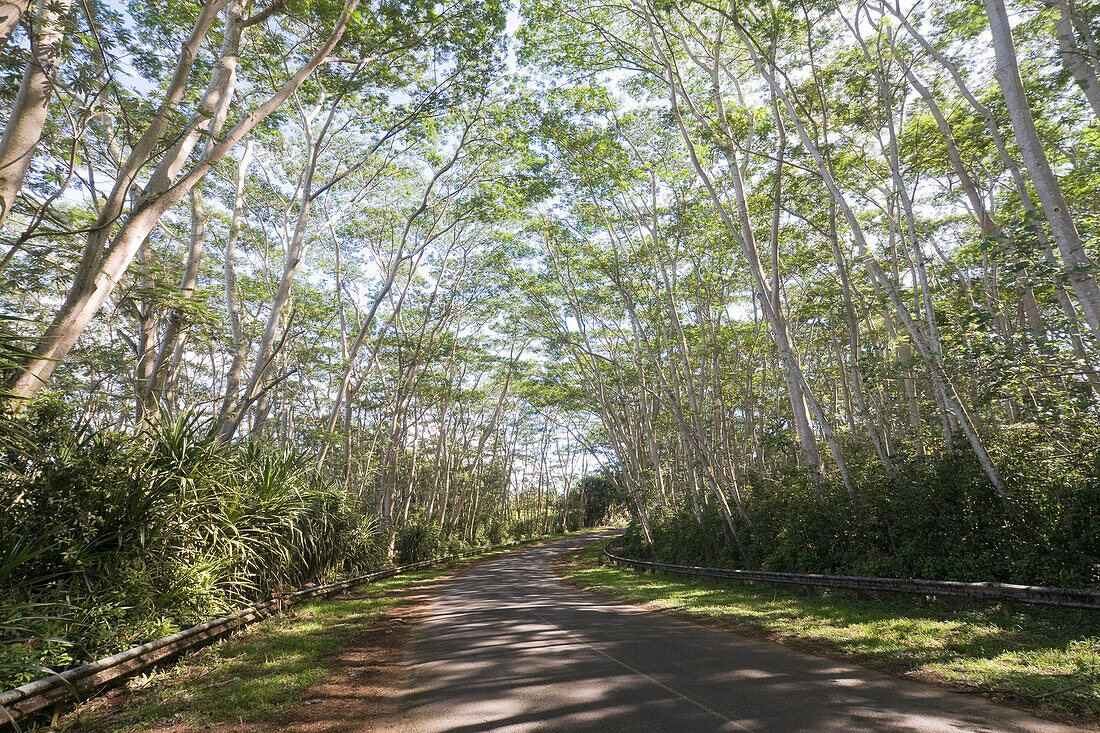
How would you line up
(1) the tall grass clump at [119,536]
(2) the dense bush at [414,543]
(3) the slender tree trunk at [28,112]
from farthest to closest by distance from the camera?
(2) the dense bush at [414,543] < (3) the slender tree trunk at [28,112] < (1) the tall grass clump at [119,536]

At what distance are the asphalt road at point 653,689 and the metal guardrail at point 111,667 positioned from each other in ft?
7.52

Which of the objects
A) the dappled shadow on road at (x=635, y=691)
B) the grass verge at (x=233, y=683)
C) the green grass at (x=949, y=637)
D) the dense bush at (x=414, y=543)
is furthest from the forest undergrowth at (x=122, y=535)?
the dense bush at (x=414, y=543)

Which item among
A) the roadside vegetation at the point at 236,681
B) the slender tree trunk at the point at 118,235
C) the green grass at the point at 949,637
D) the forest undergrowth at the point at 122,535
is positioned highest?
the slender tree trunk at the point at 118,235

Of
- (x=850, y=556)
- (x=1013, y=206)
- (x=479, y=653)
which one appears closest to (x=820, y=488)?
(x=850, y=556)

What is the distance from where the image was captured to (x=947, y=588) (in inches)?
262

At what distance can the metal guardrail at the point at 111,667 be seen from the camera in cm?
337

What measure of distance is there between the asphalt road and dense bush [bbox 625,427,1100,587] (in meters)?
3.42

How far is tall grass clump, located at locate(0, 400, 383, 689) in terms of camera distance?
425cm

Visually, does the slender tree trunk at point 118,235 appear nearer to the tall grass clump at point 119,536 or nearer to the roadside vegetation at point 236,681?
the tall grass clump at point 119,536

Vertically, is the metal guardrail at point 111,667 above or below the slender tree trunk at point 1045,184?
below

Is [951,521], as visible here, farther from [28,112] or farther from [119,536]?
[28,112]

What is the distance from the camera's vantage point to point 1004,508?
684 cm

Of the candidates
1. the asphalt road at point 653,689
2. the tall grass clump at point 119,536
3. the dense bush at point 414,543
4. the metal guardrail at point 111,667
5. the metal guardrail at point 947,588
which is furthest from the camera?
the dense bush at point 414,543

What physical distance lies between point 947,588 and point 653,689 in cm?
488
